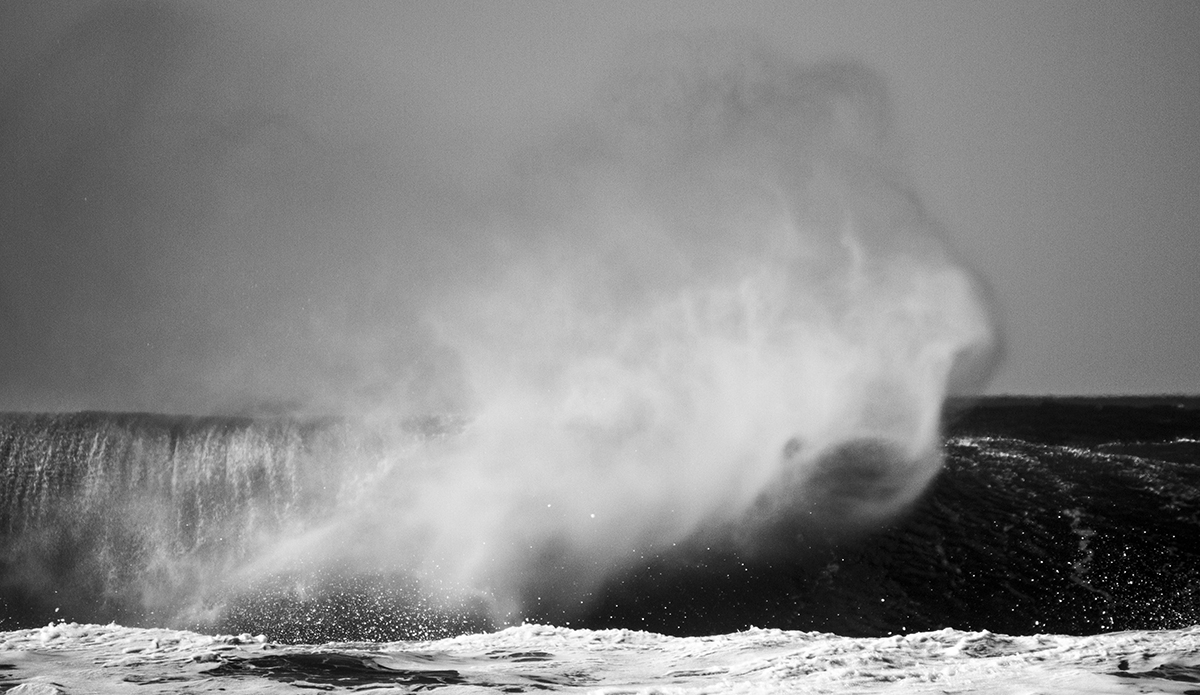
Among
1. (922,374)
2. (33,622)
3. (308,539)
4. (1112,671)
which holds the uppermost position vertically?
(922,374)

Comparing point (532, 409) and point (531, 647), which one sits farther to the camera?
point (532, 409)

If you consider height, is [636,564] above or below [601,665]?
below

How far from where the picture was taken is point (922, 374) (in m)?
21.6

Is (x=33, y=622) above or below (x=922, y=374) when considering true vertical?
below

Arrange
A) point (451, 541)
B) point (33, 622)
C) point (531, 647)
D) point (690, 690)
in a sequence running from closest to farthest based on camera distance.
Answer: point (690, 690) < point (531, 647) < point (33, 622) < point (451, 541)

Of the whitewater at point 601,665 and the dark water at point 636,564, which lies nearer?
the whitewater at point 601,665

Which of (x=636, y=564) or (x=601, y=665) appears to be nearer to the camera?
(x=601, y=665)

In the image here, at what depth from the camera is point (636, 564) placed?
16156mm

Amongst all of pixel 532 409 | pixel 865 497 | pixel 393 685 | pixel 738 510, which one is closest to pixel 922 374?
pixel 865 497

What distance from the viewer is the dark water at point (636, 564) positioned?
14.0m

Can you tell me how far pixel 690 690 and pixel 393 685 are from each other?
2.50 meters

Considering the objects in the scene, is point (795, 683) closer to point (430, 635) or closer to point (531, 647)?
point (531, 647)

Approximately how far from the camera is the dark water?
14.0m

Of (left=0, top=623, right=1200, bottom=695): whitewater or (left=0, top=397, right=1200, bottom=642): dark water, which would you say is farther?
(left=0, top=397, right=1200, bottom=642): dark water
